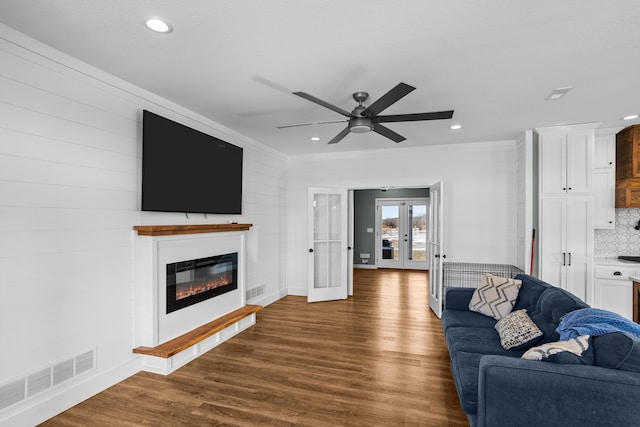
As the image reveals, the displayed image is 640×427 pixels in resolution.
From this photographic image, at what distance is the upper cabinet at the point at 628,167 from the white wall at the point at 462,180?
1209mm

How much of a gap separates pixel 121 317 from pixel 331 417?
202cm

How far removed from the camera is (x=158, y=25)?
2100 millimetres

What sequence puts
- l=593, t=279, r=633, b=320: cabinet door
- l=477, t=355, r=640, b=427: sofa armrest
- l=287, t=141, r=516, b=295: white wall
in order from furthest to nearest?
l=287, t=141, r=516, b=295: white wall < l=593, t=279, r=633, b=320: cabinet door < l=477, t=355, r=640, b=427: sofa armrest

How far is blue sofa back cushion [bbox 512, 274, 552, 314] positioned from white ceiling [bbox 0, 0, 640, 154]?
182cm

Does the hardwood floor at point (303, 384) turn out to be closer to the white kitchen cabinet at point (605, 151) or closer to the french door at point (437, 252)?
the french door at point (437, 252)

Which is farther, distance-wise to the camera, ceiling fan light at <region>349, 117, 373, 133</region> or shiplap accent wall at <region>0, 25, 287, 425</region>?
ceiling fan light at <region>349, 117, 373, 133</region>

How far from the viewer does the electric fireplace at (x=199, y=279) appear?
10.9 feet

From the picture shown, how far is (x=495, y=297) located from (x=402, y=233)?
6.13 metres

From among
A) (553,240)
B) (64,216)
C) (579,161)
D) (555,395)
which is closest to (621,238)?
(553,240)

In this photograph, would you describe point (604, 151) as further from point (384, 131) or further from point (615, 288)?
point (384, 131)

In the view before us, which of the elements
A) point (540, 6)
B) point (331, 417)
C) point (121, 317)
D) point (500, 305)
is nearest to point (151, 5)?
point (540, 6)

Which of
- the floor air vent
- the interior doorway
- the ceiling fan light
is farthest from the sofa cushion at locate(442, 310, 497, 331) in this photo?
the interior doorway

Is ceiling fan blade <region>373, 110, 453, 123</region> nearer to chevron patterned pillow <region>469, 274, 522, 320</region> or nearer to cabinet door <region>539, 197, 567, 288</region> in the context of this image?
chevron patterned pillow <region>469, 274, 522, 320</region>

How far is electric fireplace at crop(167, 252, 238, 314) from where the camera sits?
3.31m
